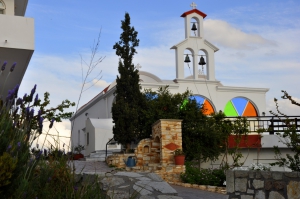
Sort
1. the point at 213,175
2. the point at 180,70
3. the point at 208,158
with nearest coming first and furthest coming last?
the point at 213,175 < the point at 208,158 < the point at 180,70

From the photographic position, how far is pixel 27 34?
11820 mm

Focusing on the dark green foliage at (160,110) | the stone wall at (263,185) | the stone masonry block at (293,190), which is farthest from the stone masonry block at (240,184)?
the dark green foliage at (160,110)

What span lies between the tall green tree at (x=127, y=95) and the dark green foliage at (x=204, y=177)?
4.08 meters

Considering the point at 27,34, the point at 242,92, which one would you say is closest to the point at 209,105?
the point at 242,92

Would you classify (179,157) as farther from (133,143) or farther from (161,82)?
(161,82)

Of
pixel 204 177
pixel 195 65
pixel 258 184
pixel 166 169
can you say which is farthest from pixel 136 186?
pixel 195 65

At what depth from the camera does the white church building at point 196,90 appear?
24078 millimetres

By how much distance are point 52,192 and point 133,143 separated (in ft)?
47.7

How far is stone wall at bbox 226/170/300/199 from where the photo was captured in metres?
8.05

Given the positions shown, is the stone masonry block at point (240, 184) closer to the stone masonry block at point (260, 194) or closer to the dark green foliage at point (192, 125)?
the stone masonry block at point (260, 194)

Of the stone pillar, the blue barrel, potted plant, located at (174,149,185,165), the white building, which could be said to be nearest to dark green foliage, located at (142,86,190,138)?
the stone pillar

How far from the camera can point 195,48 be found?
24.4m

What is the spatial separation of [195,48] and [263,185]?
Answer: 1639cm

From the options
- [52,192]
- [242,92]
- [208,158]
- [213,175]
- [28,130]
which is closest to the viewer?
[28,130]
